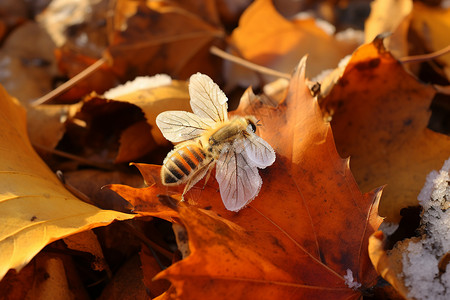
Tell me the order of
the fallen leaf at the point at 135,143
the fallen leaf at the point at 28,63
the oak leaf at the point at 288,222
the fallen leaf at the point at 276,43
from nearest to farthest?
the oak leaf at the point at 288,222
the fallen leaf at the point at 135,143
the fallen leaf at the point at 276,43
the fallen leaf at the point at 28,63

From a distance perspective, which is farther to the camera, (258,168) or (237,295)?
(258,168)

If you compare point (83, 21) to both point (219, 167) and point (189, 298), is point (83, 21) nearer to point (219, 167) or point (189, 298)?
point (219, 167)

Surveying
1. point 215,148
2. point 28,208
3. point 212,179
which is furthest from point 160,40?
point 28,208

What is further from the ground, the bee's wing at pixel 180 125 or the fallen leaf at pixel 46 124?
the bee's wing at pixel 180 125

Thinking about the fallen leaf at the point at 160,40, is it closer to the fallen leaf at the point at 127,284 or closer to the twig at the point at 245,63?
the twig at the point at 245,63

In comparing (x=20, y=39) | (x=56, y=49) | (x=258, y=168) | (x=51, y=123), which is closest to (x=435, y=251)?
(x=258, y=168)

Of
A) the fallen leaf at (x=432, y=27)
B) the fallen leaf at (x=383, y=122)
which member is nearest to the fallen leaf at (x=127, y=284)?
the fallen leaf at (x=383, y=122)
